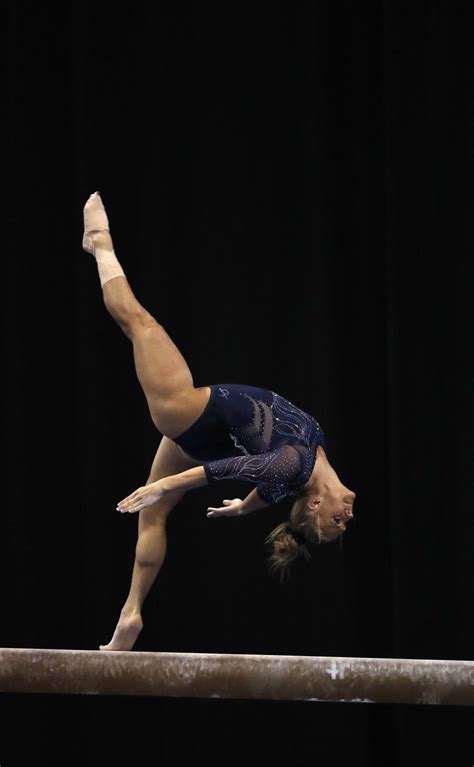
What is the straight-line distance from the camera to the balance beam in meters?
3.95

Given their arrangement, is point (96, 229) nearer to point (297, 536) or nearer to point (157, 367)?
point (157, 367)

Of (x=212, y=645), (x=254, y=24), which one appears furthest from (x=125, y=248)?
(x=212, y=645)

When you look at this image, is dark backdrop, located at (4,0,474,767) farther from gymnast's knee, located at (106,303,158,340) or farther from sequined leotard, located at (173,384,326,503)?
gymnast's knee, located at (106,303,158,340)

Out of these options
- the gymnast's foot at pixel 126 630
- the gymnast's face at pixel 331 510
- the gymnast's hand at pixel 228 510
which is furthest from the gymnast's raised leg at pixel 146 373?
A: the gymnast's face at pixel 331 510

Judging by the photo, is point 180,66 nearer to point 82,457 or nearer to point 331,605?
point 82,457

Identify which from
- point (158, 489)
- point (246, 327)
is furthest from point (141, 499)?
point (246, 327)

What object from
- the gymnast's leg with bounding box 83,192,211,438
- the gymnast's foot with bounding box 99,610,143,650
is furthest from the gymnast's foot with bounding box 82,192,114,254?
the gymnast's foot with bounding box 99,610,143,650

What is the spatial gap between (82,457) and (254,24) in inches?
105

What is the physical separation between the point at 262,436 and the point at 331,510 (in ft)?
1.32

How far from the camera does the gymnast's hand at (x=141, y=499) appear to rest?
3861mm

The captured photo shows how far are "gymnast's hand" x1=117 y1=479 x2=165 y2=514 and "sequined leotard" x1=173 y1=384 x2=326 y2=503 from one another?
11.1 inches

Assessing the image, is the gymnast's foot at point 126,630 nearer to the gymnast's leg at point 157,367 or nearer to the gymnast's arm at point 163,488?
the gymnast's arm at point 163,488

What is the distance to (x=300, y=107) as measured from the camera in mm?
6039

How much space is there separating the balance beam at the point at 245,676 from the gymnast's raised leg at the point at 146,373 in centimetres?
39
